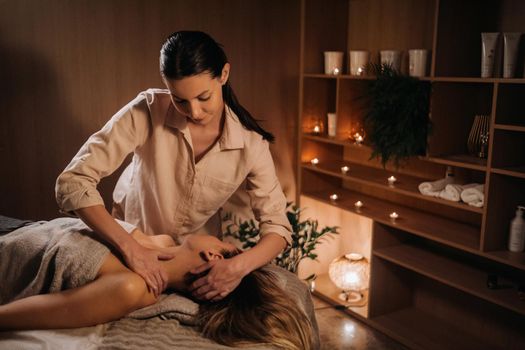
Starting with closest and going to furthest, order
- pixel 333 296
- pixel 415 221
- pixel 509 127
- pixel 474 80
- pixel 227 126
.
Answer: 1. pixel 227 126
2. pixel 509 127
3. pixel 474 80
4. pixel 415 221
5. pixel 333 296

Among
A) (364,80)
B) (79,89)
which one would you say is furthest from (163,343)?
(364,80)

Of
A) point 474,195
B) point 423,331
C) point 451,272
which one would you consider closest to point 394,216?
point 451,272

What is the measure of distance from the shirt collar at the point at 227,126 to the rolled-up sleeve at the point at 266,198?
108mm

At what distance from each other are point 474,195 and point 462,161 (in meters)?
0.17

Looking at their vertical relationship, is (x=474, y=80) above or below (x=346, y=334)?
above

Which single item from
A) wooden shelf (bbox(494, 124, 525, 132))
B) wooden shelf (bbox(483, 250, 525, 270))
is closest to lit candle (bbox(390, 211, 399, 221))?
wooden shelf (bbox(483, 250, 525, 270))

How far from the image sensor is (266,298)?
5.06ft

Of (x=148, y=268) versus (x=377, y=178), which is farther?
(x=377, y=178)

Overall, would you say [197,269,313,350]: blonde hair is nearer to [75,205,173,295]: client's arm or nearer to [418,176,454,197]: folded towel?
[75,205,173,295]: client's arm

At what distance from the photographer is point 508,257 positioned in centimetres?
227

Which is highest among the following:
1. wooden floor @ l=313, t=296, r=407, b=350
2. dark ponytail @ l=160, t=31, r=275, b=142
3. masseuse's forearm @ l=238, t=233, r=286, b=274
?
dark ponytail @ l=160, t=31, r=275, b=142

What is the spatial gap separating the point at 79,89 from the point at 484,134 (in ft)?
6.37

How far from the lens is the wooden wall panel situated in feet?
7.74

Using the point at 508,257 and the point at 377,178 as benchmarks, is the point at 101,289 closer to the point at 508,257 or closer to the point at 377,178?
the point at 508,257
